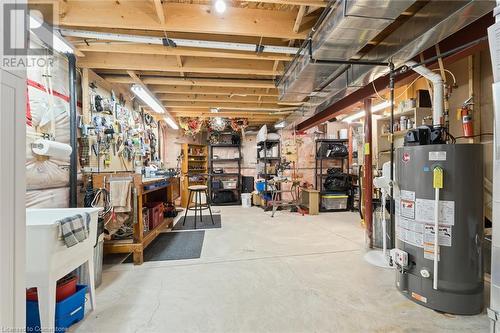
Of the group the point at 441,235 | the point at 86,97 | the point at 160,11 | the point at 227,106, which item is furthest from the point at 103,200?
the point at 441,235

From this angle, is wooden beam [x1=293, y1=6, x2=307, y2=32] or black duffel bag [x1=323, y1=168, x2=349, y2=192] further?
black duffel bag [x1=323, y1=168, x2=349, y2=192]

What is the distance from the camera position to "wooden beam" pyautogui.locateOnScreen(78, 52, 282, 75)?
2.92 metres

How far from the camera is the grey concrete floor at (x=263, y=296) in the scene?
1683 millimetres

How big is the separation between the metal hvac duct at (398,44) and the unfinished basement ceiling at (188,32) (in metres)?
0.39

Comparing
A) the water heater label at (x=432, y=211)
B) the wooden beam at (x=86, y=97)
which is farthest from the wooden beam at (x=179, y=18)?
the water heater label at (x=432, y=211)

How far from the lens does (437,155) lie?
1.85m

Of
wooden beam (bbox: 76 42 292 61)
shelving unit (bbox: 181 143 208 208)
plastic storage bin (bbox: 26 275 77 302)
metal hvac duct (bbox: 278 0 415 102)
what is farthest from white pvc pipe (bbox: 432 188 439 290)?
shelving unit (bbox: 181 143 208 208)

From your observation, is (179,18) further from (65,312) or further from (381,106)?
(381,106)

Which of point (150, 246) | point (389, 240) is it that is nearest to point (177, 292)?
point (150, 246)

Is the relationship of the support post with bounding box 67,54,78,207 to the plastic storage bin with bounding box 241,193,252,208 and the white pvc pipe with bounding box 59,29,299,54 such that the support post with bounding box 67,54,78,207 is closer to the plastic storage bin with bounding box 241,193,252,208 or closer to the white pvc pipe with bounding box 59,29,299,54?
the white pvc pipe with bounding box 59,29,299,54

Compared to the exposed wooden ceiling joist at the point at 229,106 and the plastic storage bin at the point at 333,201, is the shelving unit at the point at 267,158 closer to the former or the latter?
the exposed wooden ceiling joist at the point at 229,106

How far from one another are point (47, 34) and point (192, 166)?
17.5ft

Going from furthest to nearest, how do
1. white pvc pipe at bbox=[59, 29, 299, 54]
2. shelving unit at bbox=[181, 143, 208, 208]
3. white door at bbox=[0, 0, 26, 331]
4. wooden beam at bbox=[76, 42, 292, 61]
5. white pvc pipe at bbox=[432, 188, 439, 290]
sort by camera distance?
shelving unit at bbox=[181, 143, 208, 208] → wooden beam at bbox=[76, 42, 292, 61] → white pvc pipe at bbox=[59, 29, 299, 54] → white pvc pipe at bbox=[432, 188, 439, 290] → white door at bbox=[0, 0, 26, 331]

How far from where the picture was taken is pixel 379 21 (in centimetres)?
175
